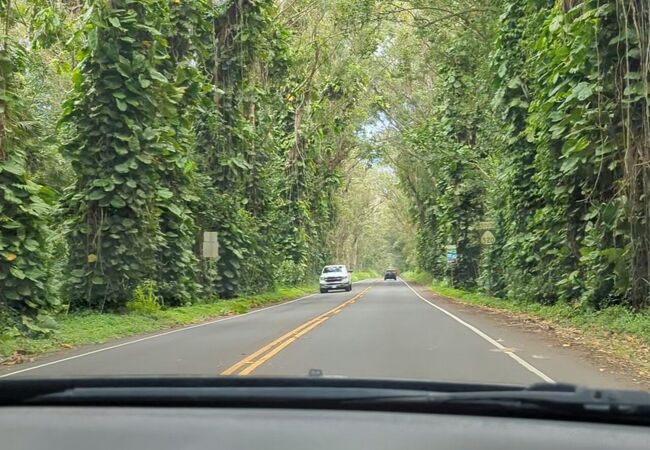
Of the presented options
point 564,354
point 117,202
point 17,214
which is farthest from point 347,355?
point 117,202

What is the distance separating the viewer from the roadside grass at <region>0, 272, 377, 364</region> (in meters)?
13.3

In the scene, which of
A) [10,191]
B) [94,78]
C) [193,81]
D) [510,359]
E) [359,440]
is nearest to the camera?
[359,440]

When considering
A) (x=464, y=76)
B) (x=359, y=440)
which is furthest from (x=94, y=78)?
(x=359, y=440)

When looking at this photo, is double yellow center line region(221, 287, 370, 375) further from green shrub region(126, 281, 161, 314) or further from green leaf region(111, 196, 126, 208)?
green leaf region(111, 196, 126, 208)

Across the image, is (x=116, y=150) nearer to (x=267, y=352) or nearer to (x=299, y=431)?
(x=267, y=352)

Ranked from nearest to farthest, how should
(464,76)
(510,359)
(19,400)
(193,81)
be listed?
(19,400), (510,359), (193,81), (464,76)

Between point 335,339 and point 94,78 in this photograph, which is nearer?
point 335,339

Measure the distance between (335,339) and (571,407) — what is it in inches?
451

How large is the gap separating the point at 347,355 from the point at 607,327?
7074 millimetres

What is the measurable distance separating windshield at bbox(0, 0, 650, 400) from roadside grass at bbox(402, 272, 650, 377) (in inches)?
Result: 3.0

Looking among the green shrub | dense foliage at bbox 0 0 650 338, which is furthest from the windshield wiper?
the green shrub

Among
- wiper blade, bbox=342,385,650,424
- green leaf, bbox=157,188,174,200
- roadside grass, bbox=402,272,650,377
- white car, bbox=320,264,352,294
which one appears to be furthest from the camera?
white car, bbox=320,264,352,294

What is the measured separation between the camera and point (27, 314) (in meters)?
14.9

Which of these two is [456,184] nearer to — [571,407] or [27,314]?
[27,314]
